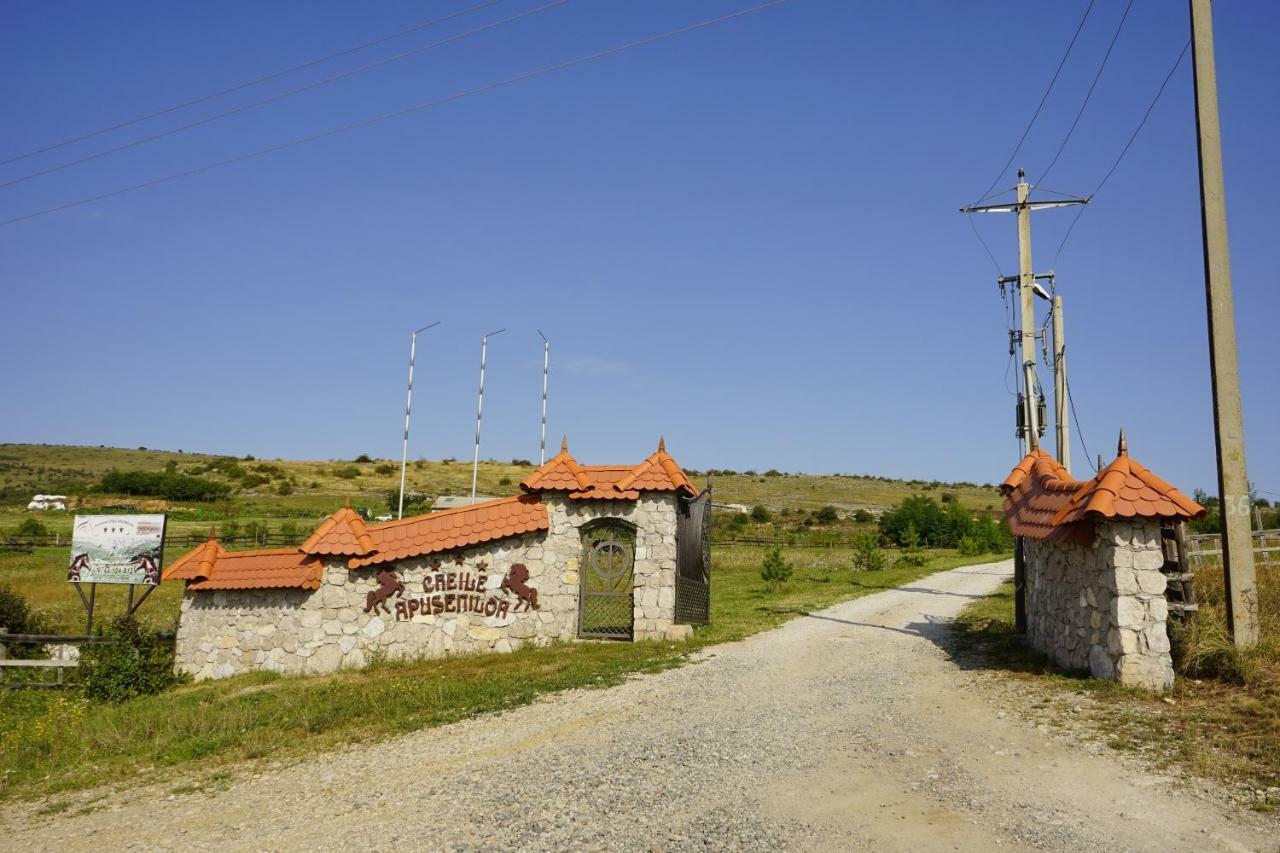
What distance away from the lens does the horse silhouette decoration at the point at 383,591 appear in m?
15.8

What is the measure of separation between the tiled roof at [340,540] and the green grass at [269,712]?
212cm

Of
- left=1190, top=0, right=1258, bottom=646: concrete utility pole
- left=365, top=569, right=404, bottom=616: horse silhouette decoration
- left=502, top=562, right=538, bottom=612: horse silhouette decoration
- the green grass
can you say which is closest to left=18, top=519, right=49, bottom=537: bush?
the green grass

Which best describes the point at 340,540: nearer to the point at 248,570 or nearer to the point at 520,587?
the point at 248,570

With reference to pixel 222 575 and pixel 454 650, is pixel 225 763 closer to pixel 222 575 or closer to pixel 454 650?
pixel 454 650

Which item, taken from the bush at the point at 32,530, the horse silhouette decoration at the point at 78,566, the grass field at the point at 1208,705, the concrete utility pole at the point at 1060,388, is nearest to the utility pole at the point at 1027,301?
the concrete utility pole at the point at 1060,388

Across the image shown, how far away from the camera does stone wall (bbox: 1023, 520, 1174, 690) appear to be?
33.5 feet

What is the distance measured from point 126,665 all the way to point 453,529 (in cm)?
602

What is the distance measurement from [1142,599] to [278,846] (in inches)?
376

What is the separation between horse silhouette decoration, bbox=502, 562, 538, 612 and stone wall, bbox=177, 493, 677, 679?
7 centimetres

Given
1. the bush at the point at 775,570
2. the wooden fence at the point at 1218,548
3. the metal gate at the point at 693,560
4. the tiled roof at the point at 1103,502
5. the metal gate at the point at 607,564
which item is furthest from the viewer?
the bush at the point at 775,570

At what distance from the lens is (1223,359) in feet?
35.3

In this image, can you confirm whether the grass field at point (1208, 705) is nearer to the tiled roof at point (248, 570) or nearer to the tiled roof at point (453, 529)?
the tiled roof at point (453, 529)

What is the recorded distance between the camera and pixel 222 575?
16.2m

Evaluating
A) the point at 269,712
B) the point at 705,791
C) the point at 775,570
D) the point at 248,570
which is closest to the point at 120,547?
the point at 248,570
